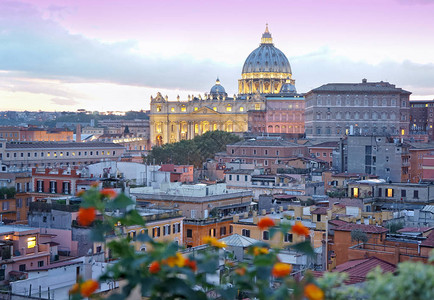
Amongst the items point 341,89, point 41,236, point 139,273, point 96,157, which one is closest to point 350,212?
point 41,236

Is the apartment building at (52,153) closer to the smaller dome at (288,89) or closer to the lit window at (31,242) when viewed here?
the lit window at (31,242)

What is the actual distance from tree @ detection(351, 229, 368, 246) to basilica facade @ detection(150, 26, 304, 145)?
118254 mm

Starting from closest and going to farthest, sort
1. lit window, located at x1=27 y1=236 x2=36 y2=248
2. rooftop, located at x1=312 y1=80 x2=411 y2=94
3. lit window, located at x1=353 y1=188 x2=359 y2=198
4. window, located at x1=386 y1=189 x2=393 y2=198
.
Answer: lit window, located at x1=27 y1=236 x2=36 y2=248 → window, located at x1=386 y1=189 x2=393 y2=198 → lit window, located at x1=353 y1=188 x2=359 y2=198 → rooftop, located at x1=312 y1=80 x2=411 y2=94

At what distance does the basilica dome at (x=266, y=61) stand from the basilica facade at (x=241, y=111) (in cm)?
22

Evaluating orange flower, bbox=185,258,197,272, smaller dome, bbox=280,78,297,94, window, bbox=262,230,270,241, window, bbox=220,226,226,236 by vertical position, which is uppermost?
smaller dome, bbox=280,78,297,94

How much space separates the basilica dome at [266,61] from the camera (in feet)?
581

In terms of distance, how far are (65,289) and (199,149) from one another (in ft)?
231

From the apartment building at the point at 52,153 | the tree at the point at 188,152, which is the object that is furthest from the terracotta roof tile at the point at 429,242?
the tree at the point at 188,152

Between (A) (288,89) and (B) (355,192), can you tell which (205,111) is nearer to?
(A) (288,89)

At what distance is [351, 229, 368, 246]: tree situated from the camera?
22.9 meters

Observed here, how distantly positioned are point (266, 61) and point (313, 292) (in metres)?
173

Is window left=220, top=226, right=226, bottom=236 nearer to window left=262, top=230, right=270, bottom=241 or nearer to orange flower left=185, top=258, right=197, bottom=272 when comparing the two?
window left=262, top=230, right=270, bottom=241

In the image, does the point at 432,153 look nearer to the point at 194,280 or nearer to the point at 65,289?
the point at 65,289

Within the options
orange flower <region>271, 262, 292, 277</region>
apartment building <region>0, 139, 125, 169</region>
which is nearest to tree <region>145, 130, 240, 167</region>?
apartment building <region>0, 139, 125, 169</region>
